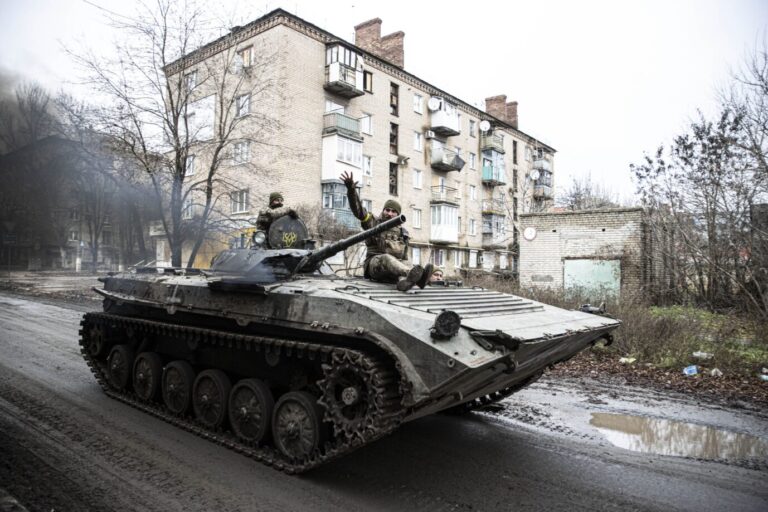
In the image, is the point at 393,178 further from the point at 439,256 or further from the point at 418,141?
the point at 439,256

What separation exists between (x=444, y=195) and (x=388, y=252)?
91.2 ft

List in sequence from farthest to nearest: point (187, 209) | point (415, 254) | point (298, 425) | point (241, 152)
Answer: point (415, 254) < point (241, 152) < point (187, 209) < point (298, 425)

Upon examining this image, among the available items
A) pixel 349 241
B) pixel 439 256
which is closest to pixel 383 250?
pixel 349 241

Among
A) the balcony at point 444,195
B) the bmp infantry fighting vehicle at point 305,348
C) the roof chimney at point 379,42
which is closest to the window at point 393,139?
the roof chimney at point 379,42

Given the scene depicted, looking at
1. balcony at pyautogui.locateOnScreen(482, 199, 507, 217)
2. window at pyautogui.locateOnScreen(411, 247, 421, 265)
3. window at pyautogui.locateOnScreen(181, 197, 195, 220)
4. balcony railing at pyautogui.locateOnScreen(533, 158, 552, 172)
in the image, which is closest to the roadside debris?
window at pyautogui.locateOnScreen(181, 197, 195, 220)

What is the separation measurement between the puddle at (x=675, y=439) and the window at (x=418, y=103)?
1078 inches

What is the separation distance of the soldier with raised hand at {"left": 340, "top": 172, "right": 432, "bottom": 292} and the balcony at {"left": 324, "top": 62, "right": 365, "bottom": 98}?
19.6m

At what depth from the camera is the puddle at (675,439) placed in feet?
17.1

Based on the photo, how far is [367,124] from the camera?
28031mm

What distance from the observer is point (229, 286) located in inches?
200

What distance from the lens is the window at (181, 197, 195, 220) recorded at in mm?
14305

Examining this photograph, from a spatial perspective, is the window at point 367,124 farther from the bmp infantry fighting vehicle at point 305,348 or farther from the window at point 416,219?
the bmp infantry fighting vehicle at point 305,348

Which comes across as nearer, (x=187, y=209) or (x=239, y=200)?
(x=187, y=209)

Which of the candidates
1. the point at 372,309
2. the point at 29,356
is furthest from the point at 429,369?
the point at 29,356
